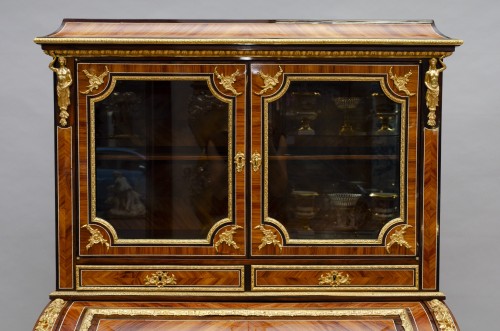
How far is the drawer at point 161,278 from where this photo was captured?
8.18 ft

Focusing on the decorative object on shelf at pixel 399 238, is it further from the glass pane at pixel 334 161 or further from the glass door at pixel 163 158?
the glass door at pixel 163 158

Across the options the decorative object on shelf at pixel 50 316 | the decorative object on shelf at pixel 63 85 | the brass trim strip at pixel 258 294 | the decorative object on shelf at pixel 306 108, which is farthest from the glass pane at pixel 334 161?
the decorative object on shelf at pixel 50 316

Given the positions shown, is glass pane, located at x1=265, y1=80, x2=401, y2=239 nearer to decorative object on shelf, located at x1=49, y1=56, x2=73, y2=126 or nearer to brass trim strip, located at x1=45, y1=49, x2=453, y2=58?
brass trim strip, located at x1=45, y1=49, x2=453, y2=58

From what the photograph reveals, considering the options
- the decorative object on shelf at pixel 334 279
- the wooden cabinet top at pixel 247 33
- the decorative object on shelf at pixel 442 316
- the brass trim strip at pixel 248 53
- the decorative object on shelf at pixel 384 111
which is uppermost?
the wooden cabinet top at pixel 247 33

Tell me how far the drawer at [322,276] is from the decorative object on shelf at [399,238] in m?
0.08

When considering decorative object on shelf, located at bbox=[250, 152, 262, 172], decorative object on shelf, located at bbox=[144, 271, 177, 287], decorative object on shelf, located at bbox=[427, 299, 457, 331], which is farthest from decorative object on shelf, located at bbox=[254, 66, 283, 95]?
decorative object on shelf, located at bbox=[427, 299, 457, 331]

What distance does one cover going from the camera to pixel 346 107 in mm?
2514

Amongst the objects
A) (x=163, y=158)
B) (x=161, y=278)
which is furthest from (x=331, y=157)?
(x=161, y=278)

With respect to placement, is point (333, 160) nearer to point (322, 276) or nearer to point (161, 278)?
point (322, 276)

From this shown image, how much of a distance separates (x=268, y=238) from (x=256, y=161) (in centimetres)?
30

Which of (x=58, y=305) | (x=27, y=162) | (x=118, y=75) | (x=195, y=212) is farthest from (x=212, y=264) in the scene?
(x=27, y=162)

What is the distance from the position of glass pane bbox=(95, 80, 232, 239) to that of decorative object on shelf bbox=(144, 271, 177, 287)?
0.47 ft

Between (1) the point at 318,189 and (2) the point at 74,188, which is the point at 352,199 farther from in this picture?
(2) the point at 74,188

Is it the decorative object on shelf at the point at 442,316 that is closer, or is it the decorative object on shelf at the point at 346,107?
the decorative object on shelf at the point at 442,316
